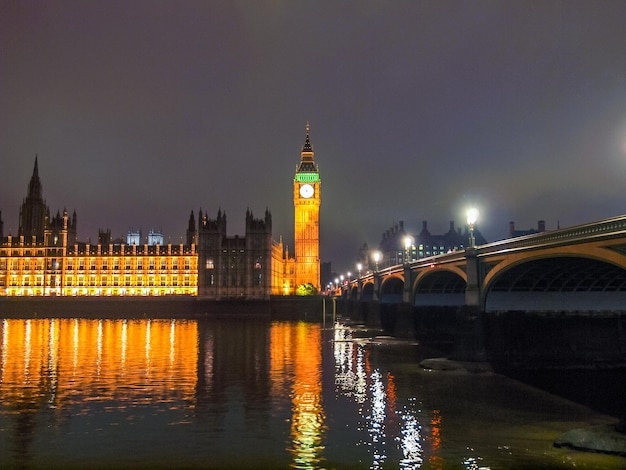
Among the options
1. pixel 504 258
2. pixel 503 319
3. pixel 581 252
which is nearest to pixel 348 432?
pixel 581 252

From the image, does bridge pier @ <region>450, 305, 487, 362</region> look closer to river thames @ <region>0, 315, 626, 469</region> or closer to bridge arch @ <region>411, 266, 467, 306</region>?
river thames @ <region>0, 315, 626, 469</region>

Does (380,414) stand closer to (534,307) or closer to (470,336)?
Result: (470,336)

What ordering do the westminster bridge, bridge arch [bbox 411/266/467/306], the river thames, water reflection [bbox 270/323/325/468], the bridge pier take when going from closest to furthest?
1. the river thames
2. water reflection [bbox 270/323/325/468]
3. the westminster bridge
4. the bridge pier
5. bridge arch [bbox 411/266/467/306]

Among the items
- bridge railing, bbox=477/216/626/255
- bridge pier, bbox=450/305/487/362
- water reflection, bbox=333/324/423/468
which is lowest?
water reflection, bbox=333/324/423/468

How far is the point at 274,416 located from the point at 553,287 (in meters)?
31.1

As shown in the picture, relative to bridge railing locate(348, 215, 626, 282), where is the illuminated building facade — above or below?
above

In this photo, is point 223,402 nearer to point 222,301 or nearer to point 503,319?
point 503,319

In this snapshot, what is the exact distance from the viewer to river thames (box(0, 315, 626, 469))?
21.9 metres

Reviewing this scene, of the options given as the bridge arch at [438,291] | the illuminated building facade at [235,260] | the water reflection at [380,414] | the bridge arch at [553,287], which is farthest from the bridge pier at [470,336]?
the illuminated building facade at [235,260]

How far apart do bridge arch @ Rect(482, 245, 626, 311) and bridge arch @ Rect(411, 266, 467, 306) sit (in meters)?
16.4

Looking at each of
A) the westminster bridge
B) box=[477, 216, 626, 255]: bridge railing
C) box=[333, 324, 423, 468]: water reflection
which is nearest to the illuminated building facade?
the westminster bridge

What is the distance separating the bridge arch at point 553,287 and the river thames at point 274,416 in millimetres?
7703

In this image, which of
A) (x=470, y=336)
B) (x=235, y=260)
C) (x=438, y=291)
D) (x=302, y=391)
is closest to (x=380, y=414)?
(x=302, y=391)

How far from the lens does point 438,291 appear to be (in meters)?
75.8
